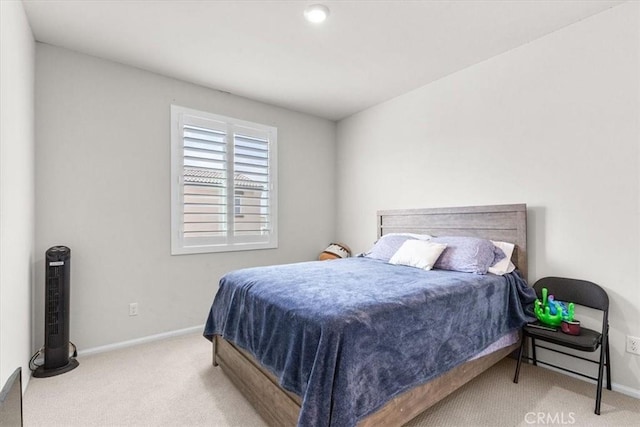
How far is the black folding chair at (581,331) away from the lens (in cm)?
192

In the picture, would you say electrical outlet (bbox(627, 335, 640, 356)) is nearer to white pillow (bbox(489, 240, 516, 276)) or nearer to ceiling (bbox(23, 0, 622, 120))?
white pillow (bbox(489, 240, 516, 276))

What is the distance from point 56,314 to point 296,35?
2.81 meters

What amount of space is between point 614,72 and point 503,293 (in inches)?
67.5

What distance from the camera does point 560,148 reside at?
2.38m

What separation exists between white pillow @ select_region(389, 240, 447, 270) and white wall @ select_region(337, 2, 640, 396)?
664mm

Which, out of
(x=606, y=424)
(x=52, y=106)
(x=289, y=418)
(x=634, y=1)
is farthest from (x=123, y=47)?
(x=606, y=424)

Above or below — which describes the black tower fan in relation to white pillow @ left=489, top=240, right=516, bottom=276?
below

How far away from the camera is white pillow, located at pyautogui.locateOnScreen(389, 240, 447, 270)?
8.41ft

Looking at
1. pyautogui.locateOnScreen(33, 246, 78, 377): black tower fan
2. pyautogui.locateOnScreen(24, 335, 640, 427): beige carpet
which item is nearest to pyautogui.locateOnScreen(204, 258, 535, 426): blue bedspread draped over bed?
pyautogui.locateOnScreen(24, 335, 640, 427): beige carpet

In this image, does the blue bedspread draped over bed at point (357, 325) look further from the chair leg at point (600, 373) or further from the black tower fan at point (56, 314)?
the black tower fan at point (56, 314)

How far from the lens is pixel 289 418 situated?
4.99 ft

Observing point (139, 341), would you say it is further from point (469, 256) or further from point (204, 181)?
point (469, 256)

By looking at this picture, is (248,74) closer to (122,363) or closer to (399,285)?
(399,285)

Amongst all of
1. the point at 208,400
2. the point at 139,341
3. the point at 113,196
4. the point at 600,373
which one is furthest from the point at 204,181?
the point at 600,373
